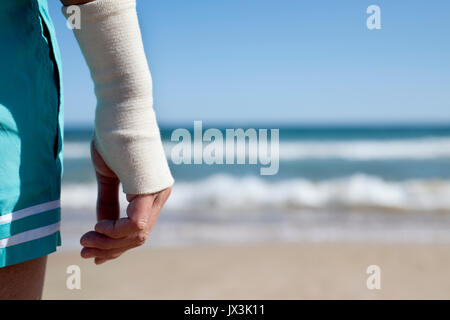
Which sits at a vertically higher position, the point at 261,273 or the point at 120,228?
the point at 120,228

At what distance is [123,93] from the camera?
849 mm

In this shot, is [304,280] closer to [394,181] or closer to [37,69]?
[37,69]

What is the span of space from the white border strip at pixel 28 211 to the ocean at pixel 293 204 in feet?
14.3

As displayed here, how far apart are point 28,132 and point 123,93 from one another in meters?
0.18

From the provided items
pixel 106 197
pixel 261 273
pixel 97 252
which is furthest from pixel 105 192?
pixel 261 273

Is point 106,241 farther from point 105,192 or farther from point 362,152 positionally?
point 362,152

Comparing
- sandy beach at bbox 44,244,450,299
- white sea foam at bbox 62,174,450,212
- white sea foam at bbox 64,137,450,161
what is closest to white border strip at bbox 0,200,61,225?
sandy beach at bbox 44,244,450,299

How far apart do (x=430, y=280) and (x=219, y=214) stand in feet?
11.0

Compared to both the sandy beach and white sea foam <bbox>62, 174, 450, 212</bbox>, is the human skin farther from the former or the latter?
white sea foam <bbox>62, 174, 450, 212</bbox>

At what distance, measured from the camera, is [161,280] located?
13.2 feet

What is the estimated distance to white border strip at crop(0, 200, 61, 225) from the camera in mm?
819
